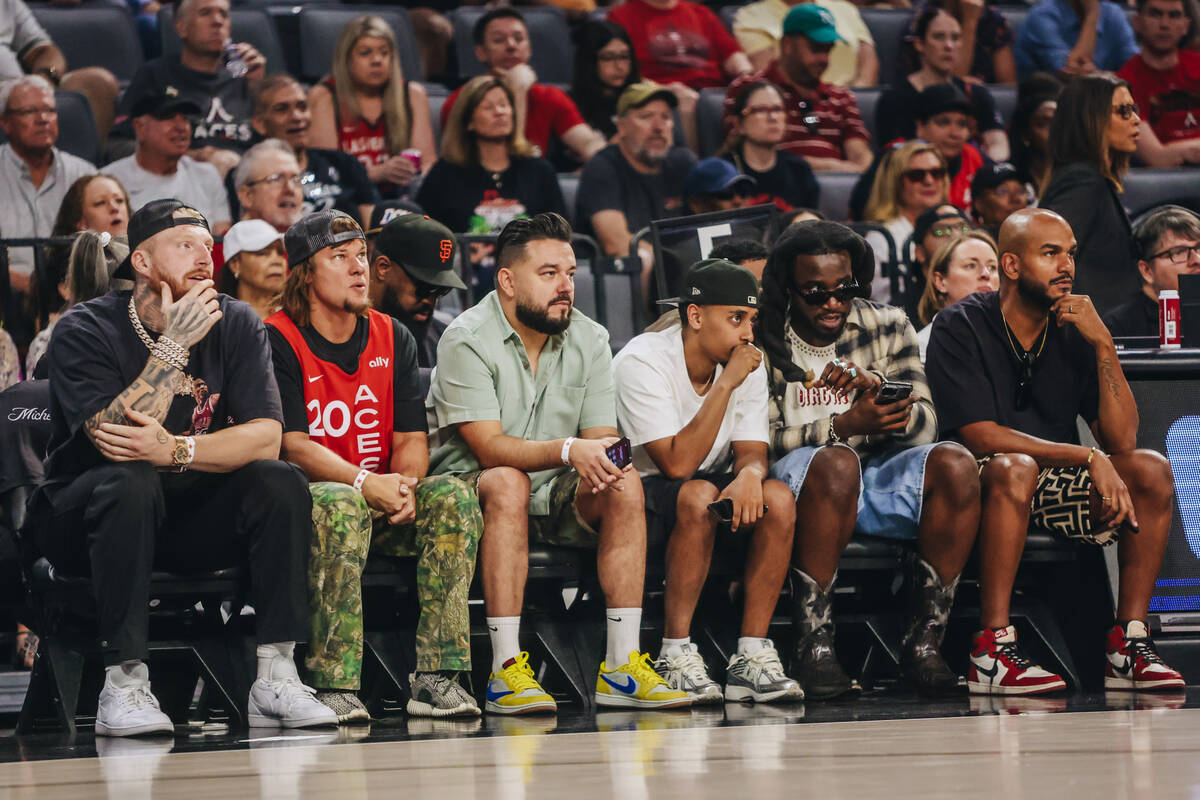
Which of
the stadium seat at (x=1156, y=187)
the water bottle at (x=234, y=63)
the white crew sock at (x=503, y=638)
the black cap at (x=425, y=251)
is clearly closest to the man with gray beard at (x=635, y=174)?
the water bottle at (x=234, y=63)

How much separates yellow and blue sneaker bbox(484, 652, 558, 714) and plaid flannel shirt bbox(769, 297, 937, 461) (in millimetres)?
1163

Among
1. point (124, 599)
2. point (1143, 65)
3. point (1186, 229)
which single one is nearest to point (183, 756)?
point (124, 599)

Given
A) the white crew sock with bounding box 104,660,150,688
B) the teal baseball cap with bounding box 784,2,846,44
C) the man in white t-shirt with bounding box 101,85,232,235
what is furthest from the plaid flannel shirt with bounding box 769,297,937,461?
the teal baseball cap with bounding box 784,2,846,44

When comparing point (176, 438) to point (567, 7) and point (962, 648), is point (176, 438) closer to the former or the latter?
point (962, 648)

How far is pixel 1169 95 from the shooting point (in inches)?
357

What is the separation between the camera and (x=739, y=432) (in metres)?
4.89

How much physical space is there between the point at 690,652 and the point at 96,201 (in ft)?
9.15

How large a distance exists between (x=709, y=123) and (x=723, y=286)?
12.7ft

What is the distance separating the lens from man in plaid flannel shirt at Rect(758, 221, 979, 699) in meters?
4.70

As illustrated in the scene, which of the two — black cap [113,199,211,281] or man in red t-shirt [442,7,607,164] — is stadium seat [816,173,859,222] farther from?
black cap [113,199,211,281]

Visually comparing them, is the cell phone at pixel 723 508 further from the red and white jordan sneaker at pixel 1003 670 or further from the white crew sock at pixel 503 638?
the red and white jordan sneaker at pixel 1003 670

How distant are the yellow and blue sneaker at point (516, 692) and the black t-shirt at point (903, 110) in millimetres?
4940

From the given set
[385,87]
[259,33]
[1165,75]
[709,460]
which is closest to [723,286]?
[709,460]

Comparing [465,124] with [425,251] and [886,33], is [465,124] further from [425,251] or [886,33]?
[886,33]
